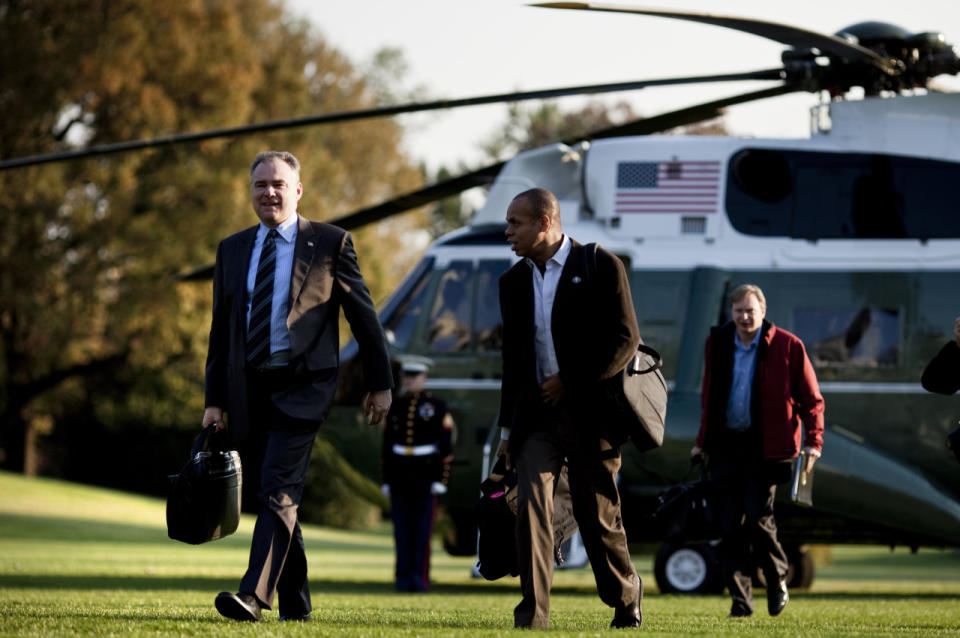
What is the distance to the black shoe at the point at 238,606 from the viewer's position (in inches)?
229

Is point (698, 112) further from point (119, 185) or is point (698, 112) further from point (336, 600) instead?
point (119, 185)

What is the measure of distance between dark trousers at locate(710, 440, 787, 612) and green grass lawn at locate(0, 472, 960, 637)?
318mm

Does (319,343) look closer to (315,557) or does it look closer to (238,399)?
(238,399)

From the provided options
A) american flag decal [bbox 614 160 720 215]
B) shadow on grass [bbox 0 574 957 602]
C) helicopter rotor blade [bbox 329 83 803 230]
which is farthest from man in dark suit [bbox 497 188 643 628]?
american flag decal [bbox 614 160 720 215]

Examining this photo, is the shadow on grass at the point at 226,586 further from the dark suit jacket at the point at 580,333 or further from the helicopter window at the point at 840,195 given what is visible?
the dark suit jacket at the point at 580,333

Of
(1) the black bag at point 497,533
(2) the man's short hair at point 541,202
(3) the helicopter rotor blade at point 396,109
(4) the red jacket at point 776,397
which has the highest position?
(3) the helicopter rotor blade at point 396,109

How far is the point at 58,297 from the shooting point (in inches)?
1015

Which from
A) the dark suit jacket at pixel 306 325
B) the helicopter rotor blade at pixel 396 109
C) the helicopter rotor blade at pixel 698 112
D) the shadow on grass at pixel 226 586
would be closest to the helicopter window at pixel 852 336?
the helicopter rotor blade at pixel 698 112

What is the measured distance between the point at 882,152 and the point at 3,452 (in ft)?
95.9

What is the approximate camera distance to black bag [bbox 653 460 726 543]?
27.3 feet

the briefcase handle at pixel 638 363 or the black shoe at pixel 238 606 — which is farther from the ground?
the briefcase handle at pixel 638 363

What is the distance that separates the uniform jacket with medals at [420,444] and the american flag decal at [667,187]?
7.65ft

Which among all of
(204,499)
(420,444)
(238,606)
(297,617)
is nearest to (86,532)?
(420,444)

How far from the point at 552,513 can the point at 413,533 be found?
233 inches
